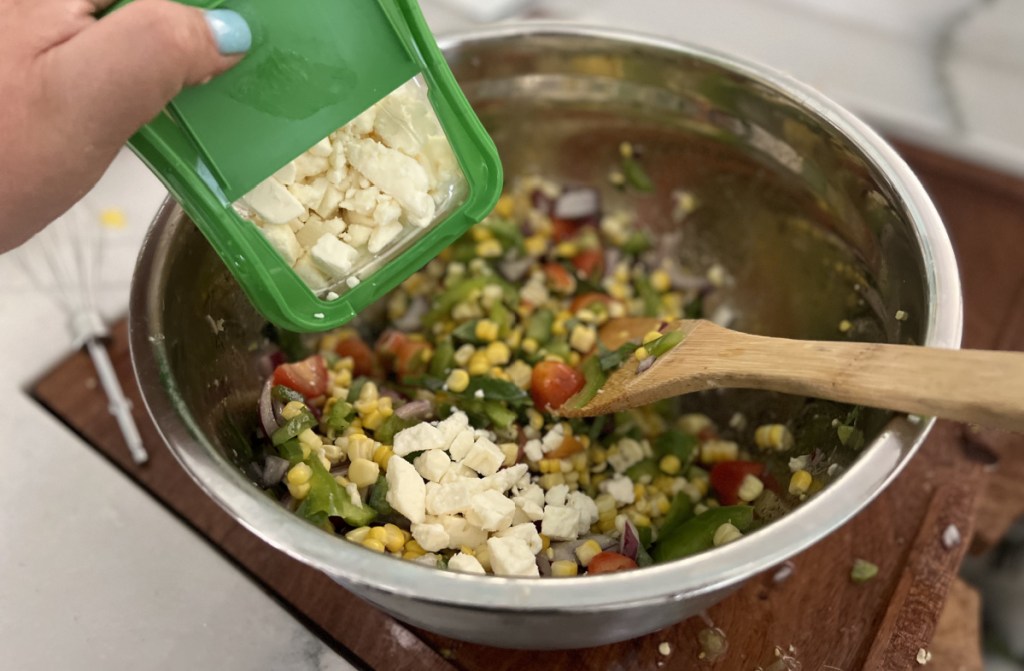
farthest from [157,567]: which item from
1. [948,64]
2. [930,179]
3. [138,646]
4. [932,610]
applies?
[948,64]

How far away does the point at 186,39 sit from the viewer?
2.46 feet

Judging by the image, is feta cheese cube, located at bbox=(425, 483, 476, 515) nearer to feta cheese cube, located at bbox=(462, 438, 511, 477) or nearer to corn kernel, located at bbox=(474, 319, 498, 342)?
feta cheese cube, located at bbox=(462, 438, 511, 477)

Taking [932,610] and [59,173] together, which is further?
[932,610]

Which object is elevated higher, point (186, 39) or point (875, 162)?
point (186, 39)

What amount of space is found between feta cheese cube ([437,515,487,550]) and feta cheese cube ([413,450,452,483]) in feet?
0.20

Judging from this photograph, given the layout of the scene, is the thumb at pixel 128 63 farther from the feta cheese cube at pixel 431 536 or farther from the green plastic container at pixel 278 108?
the feta cheese cube at pixel 431 536

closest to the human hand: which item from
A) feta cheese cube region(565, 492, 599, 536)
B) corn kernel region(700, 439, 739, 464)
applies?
feta cheese cube region(565, 492, 599, 536)

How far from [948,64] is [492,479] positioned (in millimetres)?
1767

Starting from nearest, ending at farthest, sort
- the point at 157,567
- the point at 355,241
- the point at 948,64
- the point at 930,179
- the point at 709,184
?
the point at 355,241
the point at 157,567
the point at 709,184
the point at 930,179
the point at 948,64

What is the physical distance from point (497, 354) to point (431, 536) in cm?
39

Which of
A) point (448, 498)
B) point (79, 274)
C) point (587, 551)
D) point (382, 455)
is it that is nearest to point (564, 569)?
point (587, 551)

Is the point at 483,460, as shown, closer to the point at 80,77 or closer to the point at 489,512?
the point at 489,512

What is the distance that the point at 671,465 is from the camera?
1.23 meters

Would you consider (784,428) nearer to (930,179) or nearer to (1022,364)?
(1022,364)
